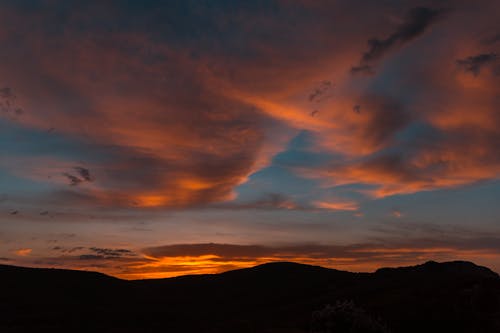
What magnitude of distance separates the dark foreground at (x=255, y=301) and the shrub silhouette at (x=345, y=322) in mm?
85

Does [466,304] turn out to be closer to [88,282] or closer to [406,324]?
[406,324]

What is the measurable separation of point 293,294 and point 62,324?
6363 cm

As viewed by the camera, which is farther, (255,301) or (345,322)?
(255,301)

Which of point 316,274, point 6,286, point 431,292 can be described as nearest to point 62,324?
point 6,286

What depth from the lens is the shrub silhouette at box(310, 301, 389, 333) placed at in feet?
123

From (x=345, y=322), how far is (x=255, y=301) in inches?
3571

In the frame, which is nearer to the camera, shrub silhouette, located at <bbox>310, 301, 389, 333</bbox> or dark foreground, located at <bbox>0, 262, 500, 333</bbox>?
shrub silhouette, located at <bbox>310, 301, 389, 333</bbox>

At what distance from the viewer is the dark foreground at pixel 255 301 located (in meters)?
58.7

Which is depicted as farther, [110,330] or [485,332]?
[110,330]

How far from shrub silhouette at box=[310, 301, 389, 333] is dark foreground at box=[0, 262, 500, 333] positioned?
0.09m

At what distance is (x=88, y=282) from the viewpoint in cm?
14575

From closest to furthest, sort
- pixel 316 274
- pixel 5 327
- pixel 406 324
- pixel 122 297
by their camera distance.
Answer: pixel 406 324, pixel 5 327, pixel 122 297, pixel 316 274

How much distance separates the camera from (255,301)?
413 ft

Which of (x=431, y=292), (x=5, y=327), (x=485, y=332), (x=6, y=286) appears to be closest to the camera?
(x=485, y=332)
